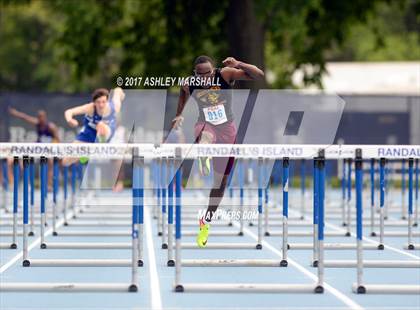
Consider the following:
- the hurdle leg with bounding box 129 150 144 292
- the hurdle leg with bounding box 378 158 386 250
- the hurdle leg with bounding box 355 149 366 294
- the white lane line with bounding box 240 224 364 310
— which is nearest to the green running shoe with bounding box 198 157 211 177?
the white lane line with bounding box 240 224 364 310

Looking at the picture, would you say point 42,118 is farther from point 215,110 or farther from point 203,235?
point 203,235

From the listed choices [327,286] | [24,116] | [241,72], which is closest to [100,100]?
[241,72]

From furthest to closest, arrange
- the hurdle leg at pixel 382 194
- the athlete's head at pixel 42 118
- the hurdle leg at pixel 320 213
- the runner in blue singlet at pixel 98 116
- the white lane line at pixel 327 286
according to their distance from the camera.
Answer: the athlete's head at pixel 42 118 → the runner in blue singlet at pixel 98 116 → the hurdle leg at pixel 382 194 → the hurdle leg at pixel 320 213 → the white lane line at pixel 327 286

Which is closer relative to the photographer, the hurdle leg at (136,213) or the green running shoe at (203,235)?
the hurdle leg at (136,213)

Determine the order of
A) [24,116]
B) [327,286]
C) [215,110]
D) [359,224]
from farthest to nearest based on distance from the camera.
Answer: [24,116] → [215,110] → [327,286] → [359,224]

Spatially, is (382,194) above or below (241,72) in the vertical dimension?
below

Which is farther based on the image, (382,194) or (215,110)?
(382,194)

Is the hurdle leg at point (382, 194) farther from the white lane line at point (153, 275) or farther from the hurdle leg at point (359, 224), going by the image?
the white lane line at point (153, 275)

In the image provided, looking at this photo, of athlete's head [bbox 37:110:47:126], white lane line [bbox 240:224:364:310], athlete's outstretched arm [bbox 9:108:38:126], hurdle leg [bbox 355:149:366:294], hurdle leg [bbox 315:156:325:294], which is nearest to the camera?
white lane line [bbox 240:224:364:310]

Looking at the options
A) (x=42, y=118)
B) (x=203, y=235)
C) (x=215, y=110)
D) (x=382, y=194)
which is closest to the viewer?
(x=203, y=235)

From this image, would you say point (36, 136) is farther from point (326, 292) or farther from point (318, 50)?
point (326, 292)

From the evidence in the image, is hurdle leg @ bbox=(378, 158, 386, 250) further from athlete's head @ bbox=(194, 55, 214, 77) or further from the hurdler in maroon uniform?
athlete's head @ bbox=(194, 55, 214, 77)

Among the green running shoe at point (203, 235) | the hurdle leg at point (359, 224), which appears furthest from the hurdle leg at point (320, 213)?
the green running shoe at point (203, 235)

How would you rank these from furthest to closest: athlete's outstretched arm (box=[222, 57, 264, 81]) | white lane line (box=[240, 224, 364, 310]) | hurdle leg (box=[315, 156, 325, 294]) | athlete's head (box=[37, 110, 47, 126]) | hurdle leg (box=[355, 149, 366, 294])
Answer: athlete's head (box=[37, 110, 47, 126]) → athlete's outstretched arm (box=[222, 57, 264, 81]) → hurdle leg (box=[315, 156, 325, 294]) → hurdle leg (box=[355, 149, 366, 294]) → white lane line (box=[240, 224, 364, 310])
